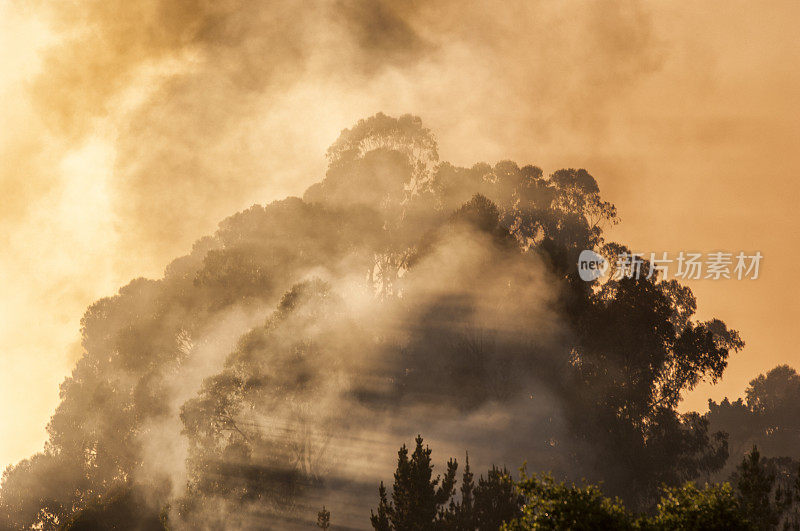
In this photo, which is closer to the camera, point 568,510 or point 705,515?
point 568,510

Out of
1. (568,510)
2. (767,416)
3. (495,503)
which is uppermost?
(767,416)

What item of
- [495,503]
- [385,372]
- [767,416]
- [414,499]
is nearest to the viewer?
[414,499]

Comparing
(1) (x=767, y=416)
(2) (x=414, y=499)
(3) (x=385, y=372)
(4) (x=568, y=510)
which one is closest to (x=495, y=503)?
(2) (x=414, y=499)

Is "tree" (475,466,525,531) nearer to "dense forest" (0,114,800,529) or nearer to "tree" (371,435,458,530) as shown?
"dense forest" (0,114,800,529)

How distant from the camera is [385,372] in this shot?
50.8 meters

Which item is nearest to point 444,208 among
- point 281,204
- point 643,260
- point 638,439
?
point 281,204

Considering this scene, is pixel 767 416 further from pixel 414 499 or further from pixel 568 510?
pixel 568 510

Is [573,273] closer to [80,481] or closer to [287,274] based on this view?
[287,274]

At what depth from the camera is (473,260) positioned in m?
54.8

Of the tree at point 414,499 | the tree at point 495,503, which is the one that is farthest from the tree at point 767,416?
the tree at point 414,499

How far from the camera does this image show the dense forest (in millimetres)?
45812

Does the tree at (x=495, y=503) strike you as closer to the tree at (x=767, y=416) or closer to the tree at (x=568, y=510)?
the tree at (x=568, y=510)

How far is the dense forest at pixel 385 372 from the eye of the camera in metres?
45.8

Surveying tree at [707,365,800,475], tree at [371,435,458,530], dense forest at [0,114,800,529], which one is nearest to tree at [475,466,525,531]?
dense forest at [0,114,800,529]
